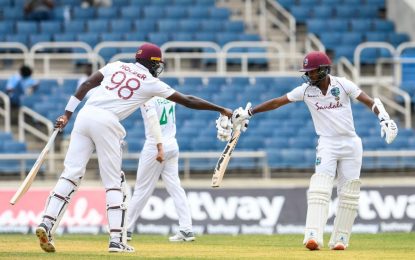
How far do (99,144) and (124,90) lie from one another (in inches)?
24.4

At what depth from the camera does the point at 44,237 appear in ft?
42.4

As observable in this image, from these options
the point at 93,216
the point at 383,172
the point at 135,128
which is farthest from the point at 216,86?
the point at 93,216

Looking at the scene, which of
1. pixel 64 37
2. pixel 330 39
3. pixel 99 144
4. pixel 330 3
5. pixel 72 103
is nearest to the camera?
pixel 99 144

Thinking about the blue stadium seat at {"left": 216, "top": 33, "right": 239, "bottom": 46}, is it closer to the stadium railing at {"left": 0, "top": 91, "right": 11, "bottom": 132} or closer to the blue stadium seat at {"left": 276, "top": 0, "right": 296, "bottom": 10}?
the blue stadium seat at {"left": 276, "top": 0, "right": 296, "bottom": 10}

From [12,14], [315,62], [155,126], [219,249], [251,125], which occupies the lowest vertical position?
[219,249]

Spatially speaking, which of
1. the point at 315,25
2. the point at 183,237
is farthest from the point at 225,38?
the point at 183,237

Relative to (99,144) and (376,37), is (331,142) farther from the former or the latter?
(376,37)

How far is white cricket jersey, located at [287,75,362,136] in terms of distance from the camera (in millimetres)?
13805

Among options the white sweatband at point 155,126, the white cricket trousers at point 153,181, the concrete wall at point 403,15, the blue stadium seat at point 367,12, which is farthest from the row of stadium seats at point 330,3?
the white sweatband at point 155,126

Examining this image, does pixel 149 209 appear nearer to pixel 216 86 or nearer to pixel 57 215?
pixel 216 86

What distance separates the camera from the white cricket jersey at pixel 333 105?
13.8 m

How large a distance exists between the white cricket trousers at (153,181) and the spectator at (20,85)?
26.1ft

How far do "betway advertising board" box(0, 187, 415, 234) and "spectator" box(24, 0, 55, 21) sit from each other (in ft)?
24.8

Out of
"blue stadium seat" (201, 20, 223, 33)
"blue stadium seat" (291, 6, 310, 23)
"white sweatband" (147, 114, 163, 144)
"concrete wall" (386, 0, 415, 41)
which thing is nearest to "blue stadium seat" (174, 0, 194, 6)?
"blue stadium seat" (201, 20, 223, 33)
